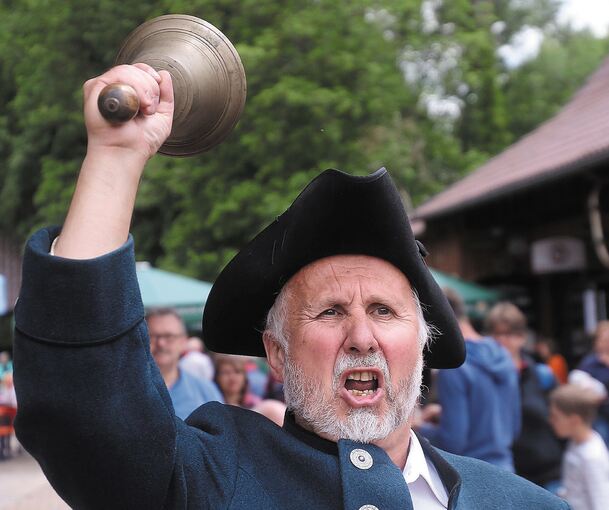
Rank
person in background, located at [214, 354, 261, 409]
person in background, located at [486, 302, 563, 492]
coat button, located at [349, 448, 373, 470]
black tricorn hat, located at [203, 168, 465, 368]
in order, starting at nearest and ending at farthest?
coat button, located at [349, 448, 373, 470] → black tricorn hat, located at [203, 168, 465, 368] → person in background, located at [486, 302, 563, 492] → person in background, located at [214, 354, 261, 409]

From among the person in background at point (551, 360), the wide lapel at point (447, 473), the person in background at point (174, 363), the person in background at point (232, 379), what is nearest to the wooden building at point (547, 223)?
the person in background at point (551, 360)

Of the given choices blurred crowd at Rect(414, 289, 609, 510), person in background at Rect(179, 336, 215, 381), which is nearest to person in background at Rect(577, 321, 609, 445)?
blurred crowd at Rect(414, 289, 609, 510)

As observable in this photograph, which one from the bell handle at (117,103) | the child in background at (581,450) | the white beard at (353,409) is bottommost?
the child in background at (581,450)

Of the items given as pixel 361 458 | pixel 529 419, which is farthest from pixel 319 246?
pixel 529 419

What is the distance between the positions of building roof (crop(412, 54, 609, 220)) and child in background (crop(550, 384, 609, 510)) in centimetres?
512

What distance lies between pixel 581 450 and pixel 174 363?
6.68 ft

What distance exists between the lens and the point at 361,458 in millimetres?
1830

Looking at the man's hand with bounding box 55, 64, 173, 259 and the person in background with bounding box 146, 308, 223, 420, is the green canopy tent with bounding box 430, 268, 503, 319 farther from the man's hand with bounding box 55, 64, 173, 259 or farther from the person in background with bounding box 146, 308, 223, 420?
the man's hand with bounding box 55, 64, 173, 259

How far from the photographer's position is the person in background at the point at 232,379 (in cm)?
648

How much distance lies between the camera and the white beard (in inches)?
73.7

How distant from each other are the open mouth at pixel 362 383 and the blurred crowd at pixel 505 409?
230cm

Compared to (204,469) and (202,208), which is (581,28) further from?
(204,469)

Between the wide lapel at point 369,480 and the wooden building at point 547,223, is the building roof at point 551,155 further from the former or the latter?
the wide lapel at point 369,480

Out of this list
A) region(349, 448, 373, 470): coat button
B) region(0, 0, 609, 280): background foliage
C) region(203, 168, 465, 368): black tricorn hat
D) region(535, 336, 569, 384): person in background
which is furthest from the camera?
region(0, 0, 609, 280): background foliage
